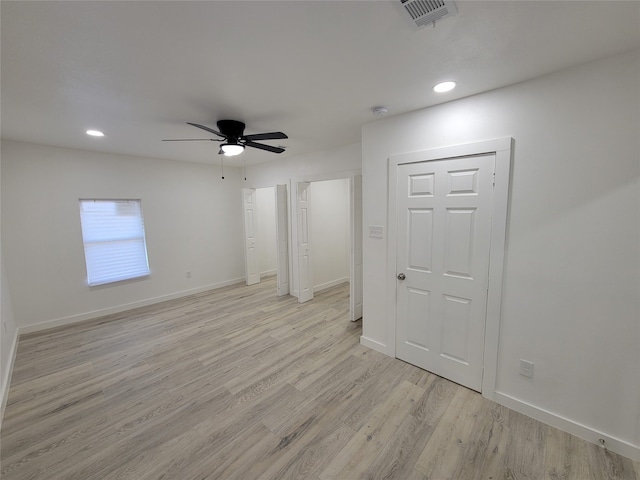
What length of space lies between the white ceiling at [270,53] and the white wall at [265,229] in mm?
3786

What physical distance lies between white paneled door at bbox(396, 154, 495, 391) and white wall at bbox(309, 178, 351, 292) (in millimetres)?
2495

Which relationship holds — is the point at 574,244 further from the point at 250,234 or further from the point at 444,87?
the point at 250,234

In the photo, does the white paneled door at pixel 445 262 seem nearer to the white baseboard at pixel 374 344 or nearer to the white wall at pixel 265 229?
the white baseboard at pixel 374 344

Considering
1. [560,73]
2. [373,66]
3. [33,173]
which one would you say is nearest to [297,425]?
[373,66]

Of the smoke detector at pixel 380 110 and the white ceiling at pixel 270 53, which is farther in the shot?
the smoke detector at pixel 380 110

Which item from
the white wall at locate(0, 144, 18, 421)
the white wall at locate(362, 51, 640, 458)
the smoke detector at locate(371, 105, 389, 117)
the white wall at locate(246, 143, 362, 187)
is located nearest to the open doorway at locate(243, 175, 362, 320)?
the white wall at locate(246, 143, 362, 187)

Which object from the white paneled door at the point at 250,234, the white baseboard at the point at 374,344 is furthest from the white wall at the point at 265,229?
→ the white baseboard at the point at 374,344

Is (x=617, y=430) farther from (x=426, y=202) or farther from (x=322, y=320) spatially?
(x=322, y=320)

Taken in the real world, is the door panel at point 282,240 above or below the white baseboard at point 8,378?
above

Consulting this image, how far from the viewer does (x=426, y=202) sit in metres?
2.39

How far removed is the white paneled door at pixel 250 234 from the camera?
216 inches

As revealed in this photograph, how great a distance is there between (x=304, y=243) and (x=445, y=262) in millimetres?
2677

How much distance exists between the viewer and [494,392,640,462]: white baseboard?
5.44 ft

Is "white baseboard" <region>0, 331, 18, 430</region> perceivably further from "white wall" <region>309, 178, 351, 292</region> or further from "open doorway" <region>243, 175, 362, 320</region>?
"white wall" <region>309, 178, 351, 292</region>
